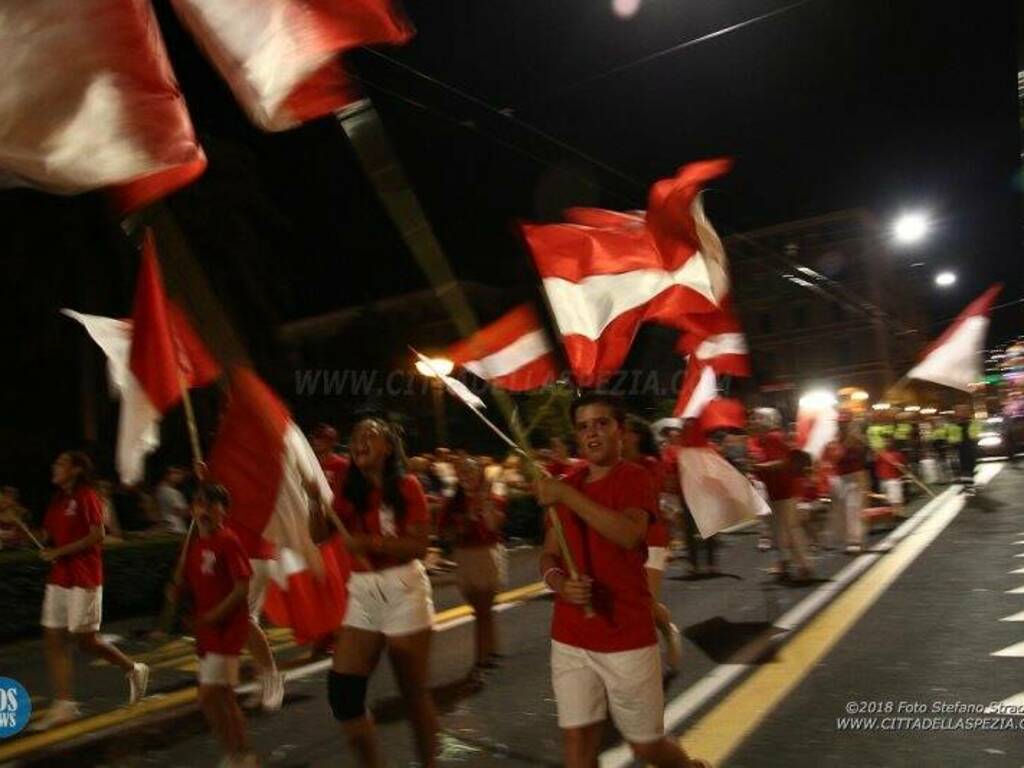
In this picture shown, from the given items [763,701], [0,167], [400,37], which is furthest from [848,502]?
[0,167]

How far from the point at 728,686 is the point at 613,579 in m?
3.13

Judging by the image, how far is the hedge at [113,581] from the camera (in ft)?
31.2

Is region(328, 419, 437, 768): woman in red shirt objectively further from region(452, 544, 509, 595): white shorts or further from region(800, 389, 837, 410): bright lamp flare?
region(800, 389, 837, 410): bright lamp flare

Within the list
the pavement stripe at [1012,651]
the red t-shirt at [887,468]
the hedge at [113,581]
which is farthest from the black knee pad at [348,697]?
the red t-shirt at [887,468]

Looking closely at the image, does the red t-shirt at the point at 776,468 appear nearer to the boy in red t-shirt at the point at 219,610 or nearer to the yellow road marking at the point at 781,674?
the yellow road marking at the point at 781,674

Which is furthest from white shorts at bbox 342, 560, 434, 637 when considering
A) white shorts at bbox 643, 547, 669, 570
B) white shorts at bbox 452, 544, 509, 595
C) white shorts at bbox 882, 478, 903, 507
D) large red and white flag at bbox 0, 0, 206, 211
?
white shorts at bbox 882, 478, 903, 507

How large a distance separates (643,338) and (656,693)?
3882cm

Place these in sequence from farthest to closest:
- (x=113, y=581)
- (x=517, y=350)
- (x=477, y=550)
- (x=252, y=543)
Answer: (x=113, y=581) < (x=517, y=350) < (x=477, y=550) < (x=252, y=543)

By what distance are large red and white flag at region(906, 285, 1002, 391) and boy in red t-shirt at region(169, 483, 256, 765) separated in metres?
7.65

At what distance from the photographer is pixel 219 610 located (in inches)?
189

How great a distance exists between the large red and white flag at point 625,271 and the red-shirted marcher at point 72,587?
3.41 metres

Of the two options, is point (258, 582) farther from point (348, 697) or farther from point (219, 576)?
point (348, 697)

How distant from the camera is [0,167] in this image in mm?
3402

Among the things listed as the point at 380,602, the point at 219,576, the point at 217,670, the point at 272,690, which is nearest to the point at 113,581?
the point at 272,690
